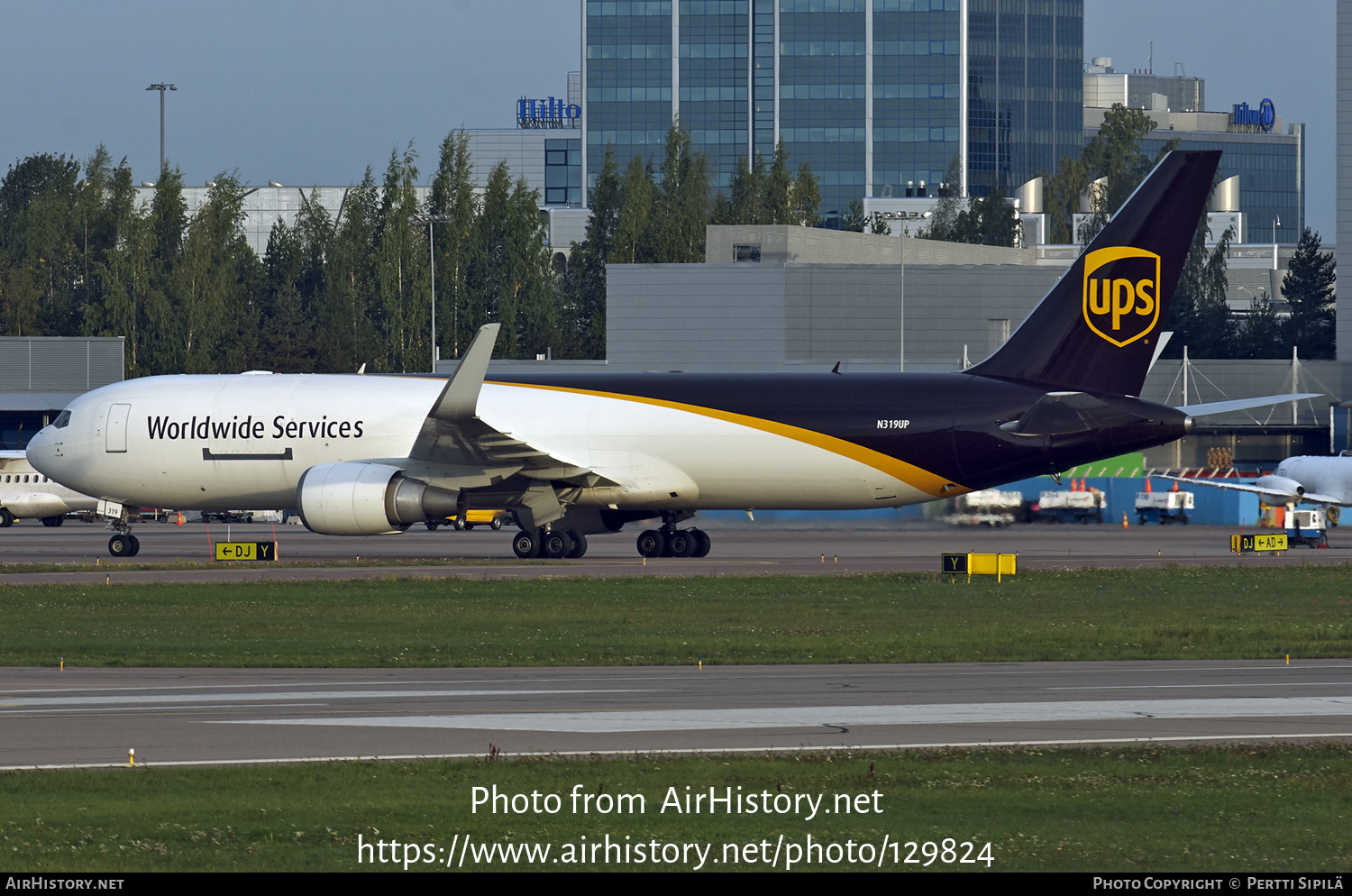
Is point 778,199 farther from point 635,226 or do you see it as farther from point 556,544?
point 556,544

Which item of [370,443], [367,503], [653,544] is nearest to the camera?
[367,503]

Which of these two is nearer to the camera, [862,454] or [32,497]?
[862,454]

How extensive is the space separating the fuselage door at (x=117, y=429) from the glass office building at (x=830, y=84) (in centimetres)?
11229

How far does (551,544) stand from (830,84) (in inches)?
4751

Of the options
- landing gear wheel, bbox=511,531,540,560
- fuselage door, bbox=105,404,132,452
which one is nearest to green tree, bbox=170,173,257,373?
fuselage door, bbox=105,404,132,452

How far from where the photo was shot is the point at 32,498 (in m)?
63.7

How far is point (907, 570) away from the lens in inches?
1398

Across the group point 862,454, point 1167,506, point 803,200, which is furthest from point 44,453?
point 803,200

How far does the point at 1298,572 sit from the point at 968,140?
126 m

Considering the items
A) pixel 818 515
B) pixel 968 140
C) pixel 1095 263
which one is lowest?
pixel 818 515

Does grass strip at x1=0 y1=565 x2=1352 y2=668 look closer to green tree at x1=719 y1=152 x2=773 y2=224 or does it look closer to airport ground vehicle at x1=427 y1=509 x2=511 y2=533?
airport ground vehicle at x1=427 y1=509 x2=511 y2=533

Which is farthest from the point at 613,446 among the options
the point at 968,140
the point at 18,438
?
the point at 968,140

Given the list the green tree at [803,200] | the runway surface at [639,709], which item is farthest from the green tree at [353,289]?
the runway surface at [639,709]

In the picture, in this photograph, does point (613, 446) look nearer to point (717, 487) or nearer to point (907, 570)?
point (717, 487)
